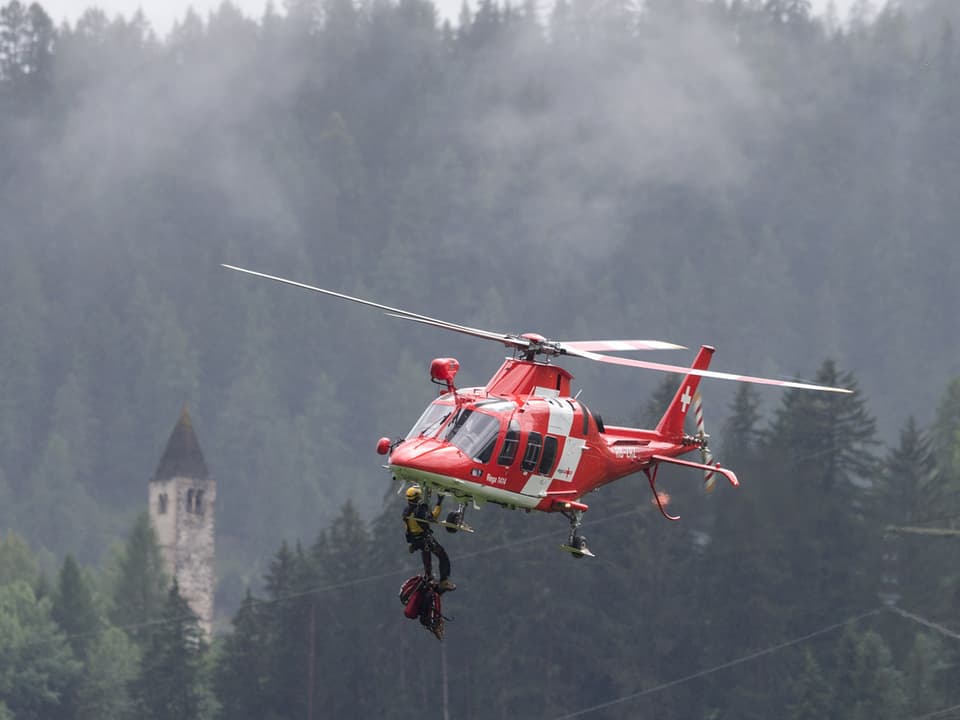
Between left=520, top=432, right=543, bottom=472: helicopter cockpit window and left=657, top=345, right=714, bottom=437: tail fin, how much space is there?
214 inches

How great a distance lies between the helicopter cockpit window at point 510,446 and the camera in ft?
187

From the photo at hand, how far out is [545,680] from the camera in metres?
148

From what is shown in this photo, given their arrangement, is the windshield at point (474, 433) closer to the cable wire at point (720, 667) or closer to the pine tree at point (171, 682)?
the cable wire at point (720, 667)

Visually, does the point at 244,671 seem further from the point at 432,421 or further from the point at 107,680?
the point at 432,421

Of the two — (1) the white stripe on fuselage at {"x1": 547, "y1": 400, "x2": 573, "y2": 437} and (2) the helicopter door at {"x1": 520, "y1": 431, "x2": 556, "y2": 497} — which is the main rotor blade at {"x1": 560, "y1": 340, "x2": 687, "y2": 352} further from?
(2) the helicopter door at {"x1": 520, "y1": 431, "x2": 556, "y2": 497}

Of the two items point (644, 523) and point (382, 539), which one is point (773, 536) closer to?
point (644, 523)

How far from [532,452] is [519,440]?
1.70 feet

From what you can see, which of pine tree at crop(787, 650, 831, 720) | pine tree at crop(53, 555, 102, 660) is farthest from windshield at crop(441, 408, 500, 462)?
pine tree at crop(53, 555, 102, 660)

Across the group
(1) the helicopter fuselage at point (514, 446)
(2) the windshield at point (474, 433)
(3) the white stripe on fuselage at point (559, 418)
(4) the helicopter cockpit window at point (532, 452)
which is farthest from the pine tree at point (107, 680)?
(2) the windshield at point (474, 433)

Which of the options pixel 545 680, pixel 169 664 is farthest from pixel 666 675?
pixel 169 664

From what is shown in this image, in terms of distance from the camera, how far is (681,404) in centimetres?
6438

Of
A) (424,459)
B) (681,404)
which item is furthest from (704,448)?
(424,459)

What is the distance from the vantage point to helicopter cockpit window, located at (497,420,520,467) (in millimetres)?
56875

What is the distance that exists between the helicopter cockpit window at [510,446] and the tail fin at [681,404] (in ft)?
20.1
